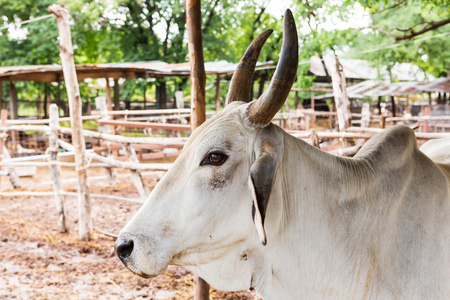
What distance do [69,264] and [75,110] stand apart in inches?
77.7

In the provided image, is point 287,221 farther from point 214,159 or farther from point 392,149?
point 392,149

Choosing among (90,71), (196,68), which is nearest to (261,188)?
(196,68)

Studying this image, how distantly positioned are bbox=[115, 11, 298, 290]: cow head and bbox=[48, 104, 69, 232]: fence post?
5.16m

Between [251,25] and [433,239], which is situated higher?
[251,25]

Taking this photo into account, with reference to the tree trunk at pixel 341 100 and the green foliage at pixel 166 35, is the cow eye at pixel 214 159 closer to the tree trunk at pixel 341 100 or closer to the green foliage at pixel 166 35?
the tree trunk at pixel 341 100

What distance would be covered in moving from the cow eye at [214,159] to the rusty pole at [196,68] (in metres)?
1.63

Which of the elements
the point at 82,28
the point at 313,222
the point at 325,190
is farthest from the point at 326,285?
the point at 82,28

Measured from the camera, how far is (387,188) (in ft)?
6.56

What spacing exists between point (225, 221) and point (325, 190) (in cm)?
48

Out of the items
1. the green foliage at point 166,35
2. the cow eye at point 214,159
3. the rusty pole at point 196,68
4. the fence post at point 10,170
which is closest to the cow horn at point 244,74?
the cow eye at point 214,159

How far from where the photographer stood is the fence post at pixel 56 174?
650cm

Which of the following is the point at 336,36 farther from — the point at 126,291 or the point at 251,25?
the point at 126,291

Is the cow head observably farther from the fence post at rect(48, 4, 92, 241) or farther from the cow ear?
the fence post at rect(48, 4, 92, 241)

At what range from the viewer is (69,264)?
5.18 m
